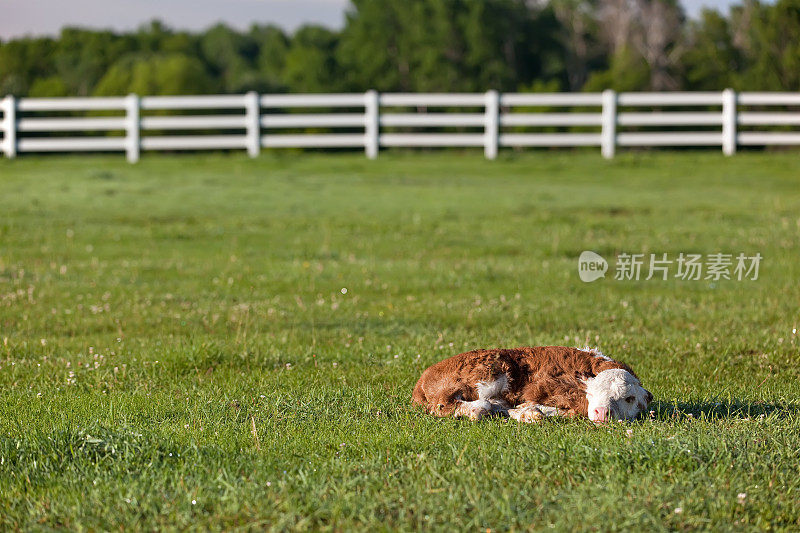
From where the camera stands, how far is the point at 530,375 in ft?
17.2

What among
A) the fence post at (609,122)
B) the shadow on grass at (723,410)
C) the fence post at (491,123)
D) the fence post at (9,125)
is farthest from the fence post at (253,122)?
the shadow on grass at (723,410)

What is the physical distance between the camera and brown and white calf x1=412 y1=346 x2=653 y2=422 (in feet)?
16.8

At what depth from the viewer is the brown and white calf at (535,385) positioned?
5.13 meters

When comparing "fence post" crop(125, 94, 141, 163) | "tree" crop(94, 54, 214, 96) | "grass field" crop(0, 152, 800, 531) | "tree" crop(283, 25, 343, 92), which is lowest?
"grass field" crop(0, 152, 800, 531)

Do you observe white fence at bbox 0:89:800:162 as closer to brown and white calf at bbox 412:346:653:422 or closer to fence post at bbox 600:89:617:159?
fence post at bbox 600:89:617:159

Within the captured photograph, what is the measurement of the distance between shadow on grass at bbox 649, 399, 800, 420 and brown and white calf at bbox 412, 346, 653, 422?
19cm

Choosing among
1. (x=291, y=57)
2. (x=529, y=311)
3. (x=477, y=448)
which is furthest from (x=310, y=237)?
(x=291, y=57)

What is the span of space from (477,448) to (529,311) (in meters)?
4.25

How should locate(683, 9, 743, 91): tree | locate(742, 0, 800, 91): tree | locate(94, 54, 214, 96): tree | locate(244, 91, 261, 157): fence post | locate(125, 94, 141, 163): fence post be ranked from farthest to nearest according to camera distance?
locate(683, 9, 743, 91): tree
locate(94, 54, 214, 96): tree
locate(742, 0, 800, 91): tree
locate(244, 91, 261, 157): fence post
locate(125, 94, 141, 163): fence post

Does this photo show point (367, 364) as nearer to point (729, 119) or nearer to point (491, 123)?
point (491, 123)

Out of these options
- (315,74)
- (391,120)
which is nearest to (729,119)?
(391,120)

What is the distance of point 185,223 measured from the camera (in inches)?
630

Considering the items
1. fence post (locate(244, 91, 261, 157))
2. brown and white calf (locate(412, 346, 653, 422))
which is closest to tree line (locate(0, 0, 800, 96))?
fence post (locate(244, 91, 261, 157))

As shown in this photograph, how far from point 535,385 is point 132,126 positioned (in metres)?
22.5
